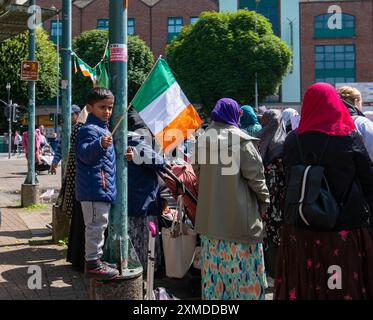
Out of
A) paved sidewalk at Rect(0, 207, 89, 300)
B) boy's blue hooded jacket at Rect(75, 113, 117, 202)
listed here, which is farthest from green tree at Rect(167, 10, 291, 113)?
boy's blue hooded jacket at Rect(75, 113, 117, 202)

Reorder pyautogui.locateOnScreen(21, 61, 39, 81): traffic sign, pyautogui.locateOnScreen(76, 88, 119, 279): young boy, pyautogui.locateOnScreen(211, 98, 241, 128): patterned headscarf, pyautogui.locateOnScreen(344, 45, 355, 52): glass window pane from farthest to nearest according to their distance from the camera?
pyautogui.locateOnScreen(344, 45, 355, 52): glass window pane → pyautogui.locateOnScreen(21, 61, 39, 81): traffic sign → pyautogui.locateOnScreen(76, 88, 119, 279): young boy → pyautogui.locateOnScreen(211, 98, 241, 128): patterned headscarf

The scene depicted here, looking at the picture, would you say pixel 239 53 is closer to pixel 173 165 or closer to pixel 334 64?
pixel 334 64

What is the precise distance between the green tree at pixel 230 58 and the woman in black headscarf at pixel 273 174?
112 ft

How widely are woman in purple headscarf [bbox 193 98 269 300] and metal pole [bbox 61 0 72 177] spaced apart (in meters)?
4.24

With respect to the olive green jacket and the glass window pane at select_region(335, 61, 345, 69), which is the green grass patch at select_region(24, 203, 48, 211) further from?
the glass window pane at select_region(335, 61, 345, 69)

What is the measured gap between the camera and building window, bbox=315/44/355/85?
160 feet

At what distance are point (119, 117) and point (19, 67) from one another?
1337 inches

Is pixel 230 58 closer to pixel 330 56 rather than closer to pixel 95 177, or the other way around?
pixel 330 56

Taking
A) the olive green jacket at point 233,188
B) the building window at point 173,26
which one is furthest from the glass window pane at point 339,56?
the olive green jacket at point 233,188

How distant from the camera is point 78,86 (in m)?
43.8
